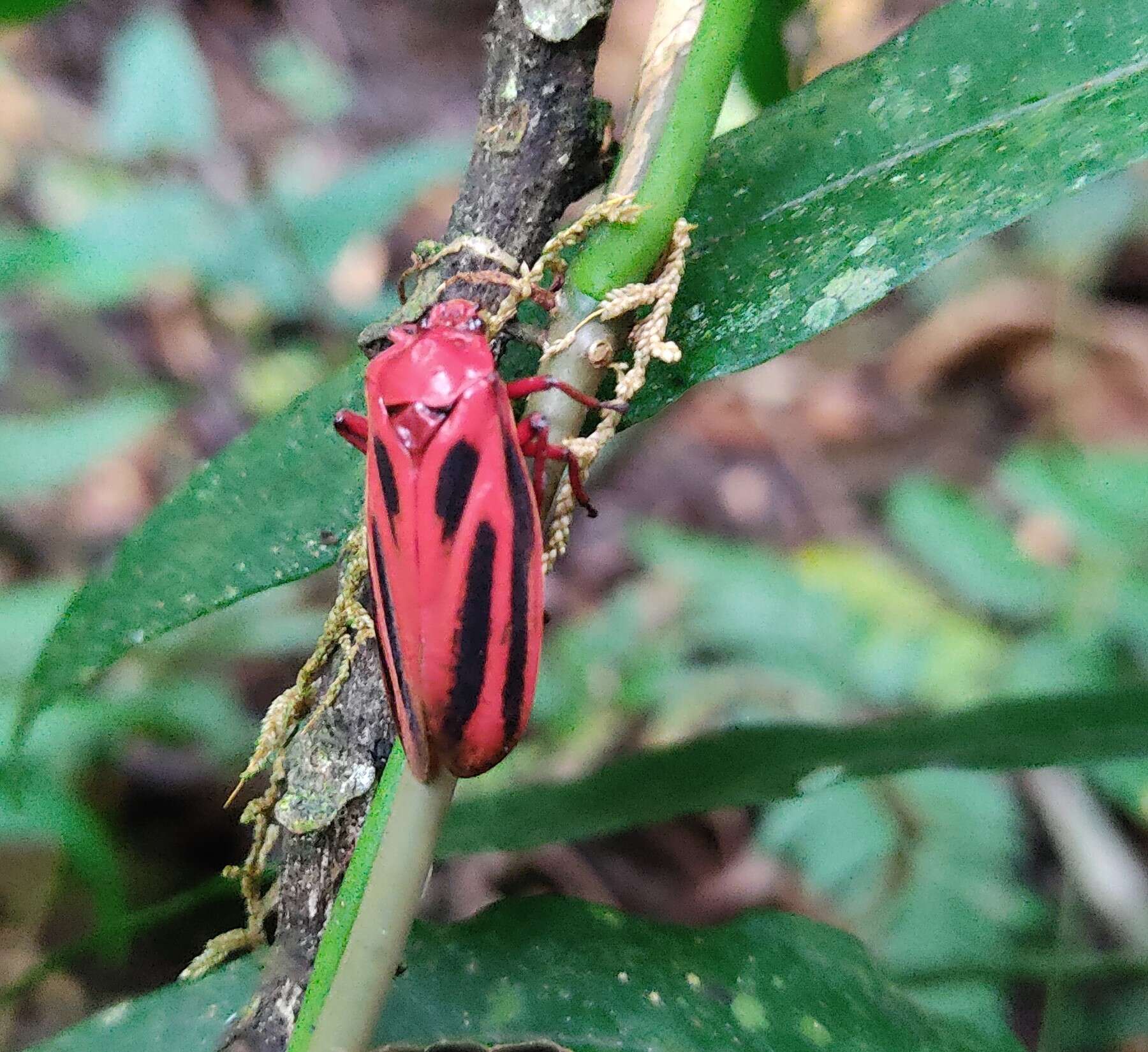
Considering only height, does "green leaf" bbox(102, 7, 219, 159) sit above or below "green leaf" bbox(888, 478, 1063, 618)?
above

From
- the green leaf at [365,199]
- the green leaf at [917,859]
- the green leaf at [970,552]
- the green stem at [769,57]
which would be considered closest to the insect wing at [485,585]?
A: the green stem at [769,57]

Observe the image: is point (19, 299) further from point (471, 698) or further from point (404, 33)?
point (471, 698)

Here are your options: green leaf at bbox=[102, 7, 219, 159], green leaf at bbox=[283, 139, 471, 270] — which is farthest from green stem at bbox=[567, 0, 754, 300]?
green leaf at bbox=[102, 7, 219, 159]

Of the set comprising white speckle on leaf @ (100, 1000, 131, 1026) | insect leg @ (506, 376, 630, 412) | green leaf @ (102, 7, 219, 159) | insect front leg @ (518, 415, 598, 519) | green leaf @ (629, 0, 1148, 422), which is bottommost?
white speckle on leaf @ (100, 1000, 131, 1026)

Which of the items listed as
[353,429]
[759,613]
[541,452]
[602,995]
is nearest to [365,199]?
[759,613]

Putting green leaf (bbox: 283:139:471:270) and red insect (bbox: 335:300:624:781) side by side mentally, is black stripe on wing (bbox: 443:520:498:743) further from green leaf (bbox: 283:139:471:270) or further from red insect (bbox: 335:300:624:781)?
green leaf (bbox: 283:139:471:270)

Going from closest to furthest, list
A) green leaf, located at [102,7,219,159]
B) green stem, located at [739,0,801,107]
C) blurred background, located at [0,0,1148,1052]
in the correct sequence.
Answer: green stem, located at [739,0,801,107]
blurred background, located at [0,0,1148,1052]
green leaf, located at [102,7,219,159]
